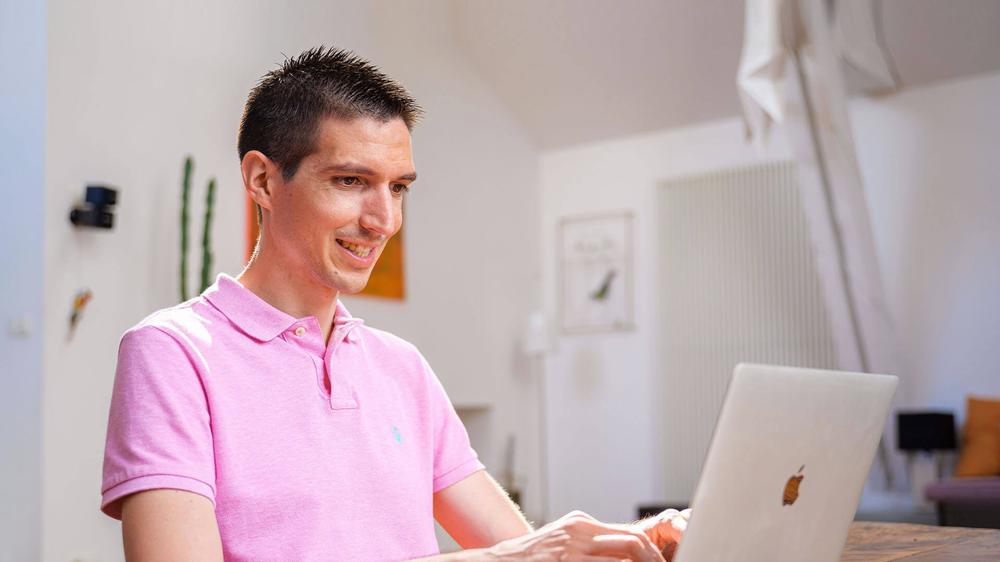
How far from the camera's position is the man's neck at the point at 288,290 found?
1.48 m

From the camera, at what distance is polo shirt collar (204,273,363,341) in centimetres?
141

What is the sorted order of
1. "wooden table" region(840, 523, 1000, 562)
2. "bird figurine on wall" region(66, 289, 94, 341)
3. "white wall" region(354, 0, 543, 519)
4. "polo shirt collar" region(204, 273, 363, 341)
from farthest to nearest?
"white wall" region(354, 0, 543, 519)
"bird figurine on wall" region(66, 289, 94, 341)
"wooden table" region(840, 523, 1000, 562)
"polo shirt collar" region(204, 273, 363, 341)

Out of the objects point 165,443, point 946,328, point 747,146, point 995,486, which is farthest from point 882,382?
point 747,146

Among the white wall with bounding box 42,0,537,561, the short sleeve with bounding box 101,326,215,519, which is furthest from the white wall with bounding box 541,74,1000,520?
the short sleeve with bounding box 101,326,215,519

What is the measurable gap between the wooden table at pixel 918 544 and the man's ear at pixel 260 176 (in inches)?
37.1

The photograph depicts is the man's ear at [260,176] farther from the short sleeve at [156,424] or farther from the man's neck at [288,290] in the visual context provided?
the short sleeve at [156,424]

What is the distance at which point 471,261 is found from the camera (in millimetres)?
7867

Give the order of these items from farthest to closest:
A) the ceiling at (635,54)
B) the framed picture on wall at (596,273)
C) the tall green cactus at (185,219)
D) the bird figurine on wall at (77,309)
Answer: the framed picture on wall at (596,273)
the ceiling at (635,54)
the tall green cactus at (185,219)
the bird figurine on wall at (77,309)

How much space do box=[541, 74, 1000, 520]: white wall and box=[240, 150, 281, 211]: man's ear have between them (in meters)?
6.02

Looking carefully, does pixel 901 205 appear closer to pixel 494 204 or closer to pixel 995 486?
pixel 995 486

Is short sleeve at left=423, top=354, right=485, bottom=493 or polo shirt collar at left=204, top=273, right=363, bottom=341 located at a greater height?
polo shirt collar at left=204, top=273, right=363, bottom=341

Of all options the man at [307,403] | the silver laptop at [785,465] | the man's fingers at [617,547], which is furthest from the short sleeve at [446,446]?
the silver laptop at [785,465]

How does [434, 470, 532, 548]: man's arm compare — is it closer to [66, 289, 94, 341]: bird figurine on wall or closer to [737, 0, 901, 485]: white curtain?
[66, 289, 94, 341]: bird figurine on wall

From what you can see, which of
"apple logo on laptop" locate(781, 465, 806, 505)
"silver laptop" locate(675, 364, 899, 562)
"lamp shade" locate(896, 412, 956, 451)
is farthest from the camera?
"lamp shade" locate(896, 412, 956, 451)
